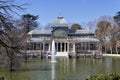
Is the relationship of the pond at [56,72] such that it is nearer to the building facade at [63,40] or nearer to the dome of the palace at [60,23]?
the building facade at [63,40]

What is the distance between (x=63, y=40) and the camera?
83.9 metres

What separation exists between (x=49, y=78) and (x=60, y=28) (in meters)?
59.7

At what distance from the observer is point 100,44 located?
8575cm

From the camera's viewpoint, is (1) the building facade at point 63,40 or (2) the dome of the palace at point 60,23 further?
(2) the dome of the palace at point 60,23

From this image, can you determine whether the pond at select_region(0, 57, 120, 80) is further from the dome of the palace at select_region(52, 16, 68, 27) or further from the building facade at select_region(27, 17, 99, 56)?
the dome of the palace at select_region(52, 16, 68, 27)

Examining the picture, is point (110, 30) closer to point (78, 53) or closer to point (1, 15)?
point (78, 53)

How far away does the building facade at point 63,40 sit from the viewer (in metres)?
82.0

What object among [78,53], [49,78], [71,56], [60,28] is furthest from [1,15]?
[60,28]

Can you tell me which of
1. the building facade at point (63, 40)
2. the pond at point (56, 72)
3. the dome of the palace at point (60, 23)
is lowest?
the pond at point (56, 72)

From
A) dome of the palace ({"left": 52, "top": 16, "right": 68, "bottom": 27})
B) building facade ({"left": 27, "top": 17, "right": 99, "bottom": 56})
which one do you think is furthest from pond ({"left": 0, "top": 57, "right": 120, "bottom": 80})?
dome of the palace ({"left": 52, "top": 16, "right": 68, "bottom": 27})

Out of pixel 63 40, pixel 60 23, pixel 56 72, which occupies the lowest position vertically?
pixel 56 72

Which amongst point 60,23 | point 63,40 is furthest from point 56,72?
point 60,23

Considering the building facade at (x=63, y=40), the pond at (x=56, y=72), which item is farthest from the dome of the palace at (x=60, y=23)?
the pond at (x=56, y=72)

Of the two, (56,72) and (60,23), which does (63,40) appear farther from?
(56,72)
